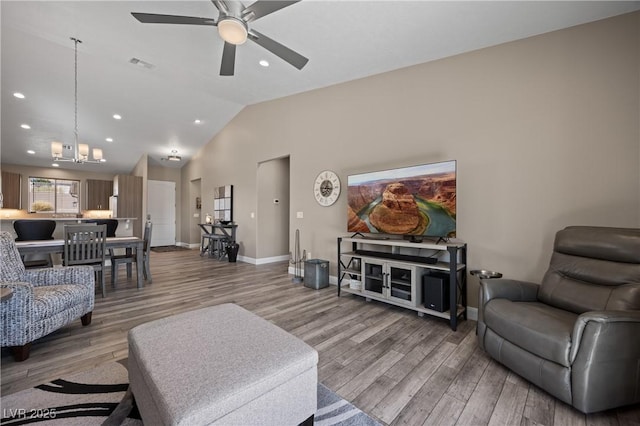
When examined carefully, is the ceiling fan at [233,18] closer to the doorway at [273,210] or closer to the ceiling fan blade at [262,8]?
the ceiling fan blade at [262,8]

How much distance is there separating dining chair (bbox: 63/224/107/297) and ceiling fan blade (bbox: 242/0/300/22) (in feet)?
11.3

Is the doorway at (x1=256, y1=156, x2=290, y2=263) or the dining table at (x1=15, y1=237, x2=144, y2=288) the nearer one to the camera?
the dining table at (x1=15, y1=237, x2=144, y2=288)

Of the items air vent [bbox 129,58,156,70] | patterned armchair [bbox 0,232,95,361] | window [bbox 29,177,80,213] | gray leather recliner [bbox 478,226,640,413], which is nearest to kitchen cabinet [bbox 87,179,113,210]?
window [bbox 29,177,80,213]

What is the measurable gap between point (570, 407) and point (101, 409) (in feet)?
9.47

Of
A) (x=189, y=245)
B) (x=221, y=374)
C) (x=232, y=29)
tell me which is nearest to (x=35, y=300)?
Result: (x=221, y=374)

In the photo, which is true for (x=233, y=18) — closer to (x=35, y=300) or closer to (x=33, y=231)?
(x=35, y=300)

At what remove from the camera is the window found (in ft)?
26.3

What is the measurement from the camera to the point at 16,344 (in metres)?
2.04

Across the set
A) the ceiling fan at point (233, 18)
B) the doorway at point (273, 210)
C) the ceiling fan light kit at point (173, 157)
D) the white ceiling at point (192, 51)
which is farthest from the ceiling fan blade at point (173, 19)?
the ceiling fan light kit at point (173, 157)

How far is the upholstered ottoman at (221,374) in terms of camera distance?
3.27ft

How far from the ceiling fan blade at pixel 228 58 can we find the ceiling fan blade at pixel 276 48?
0.29 m

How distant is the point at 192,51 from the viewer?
3672mm

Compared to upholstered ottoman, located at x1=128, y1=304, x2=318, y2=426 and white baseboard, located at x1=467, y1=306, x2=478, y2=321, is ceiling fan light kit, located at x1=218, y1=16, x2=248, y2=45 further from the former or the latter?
white baseboard, located at x1=467, y1=306, x2=478, y2=321

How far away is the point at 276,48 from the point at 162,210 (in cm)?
836
